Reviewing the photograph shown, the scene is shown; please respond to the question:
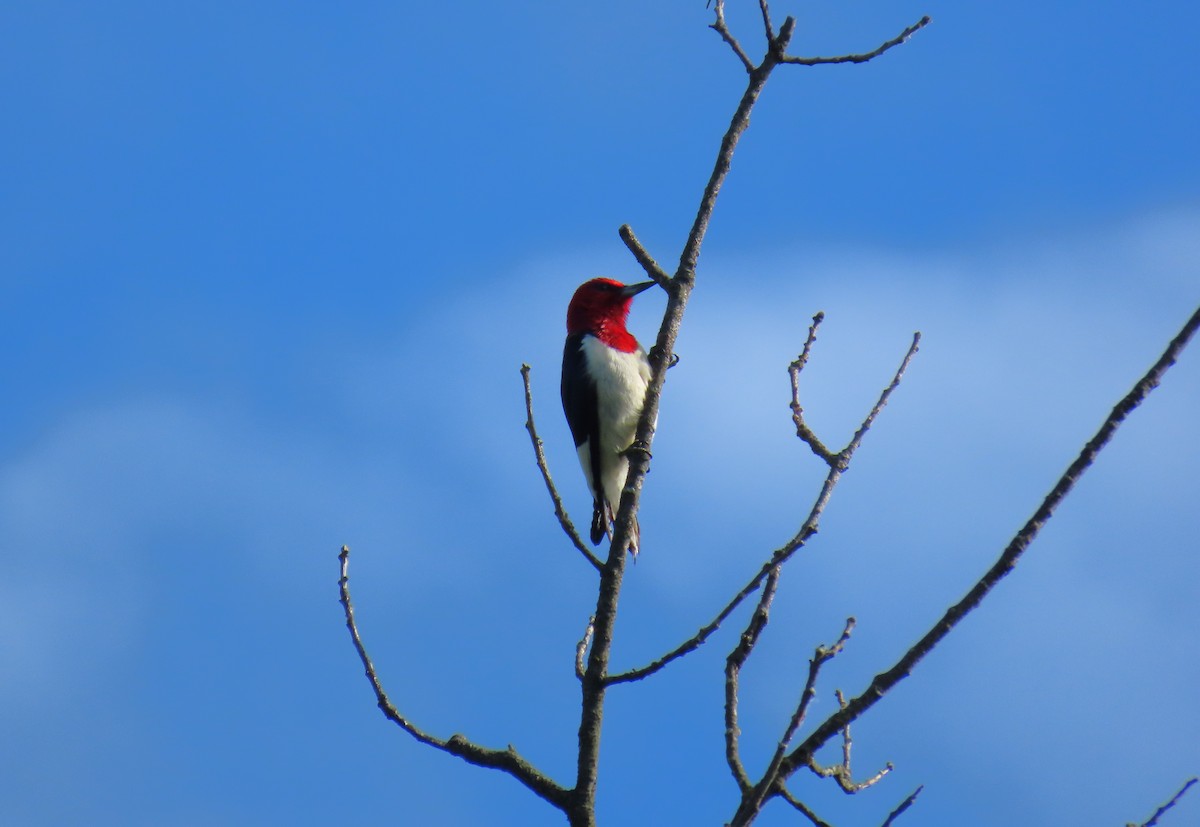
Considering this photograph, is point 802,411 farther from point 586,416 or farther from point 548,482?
point 586,416

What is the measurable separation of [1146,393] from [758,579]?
1117 millimetres

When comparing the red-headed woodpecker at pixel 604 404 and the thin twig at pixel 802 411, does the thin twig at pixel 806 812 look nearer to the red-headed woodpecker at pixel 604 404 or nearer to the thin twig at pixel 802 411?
the thin twig at pixel 802 411

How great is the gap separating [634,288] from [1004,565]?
568 cm

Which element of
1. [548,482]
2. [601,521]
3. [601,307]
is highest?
[601,307]

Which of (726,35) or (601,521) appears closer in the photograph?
(726,35)

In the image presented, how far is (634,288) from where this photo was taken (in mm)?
8555

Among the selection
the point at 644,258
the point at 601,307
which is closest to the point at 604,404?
the point at 601,307

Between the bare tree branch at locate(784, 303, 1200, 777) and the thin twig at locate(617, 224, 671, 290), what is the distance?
6.11ft

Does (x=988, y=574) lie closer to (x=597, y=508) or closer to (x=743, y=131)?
(x=743, y=131)

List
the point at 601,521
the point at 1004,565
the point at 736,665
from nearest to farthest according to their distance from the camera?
the point at 1004,565 → the point at 736,665 → the point at 601,521

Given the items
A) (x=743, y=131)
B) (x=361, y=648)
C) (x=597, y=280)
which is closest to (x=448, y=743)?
(x=361, y=648)

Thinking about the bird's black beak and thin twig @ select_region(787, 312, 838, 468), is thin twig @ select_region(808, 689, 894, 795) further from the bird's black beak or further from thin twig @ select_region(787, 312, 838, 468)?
the bird's black beak

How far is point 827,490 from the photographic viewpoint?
3.78m

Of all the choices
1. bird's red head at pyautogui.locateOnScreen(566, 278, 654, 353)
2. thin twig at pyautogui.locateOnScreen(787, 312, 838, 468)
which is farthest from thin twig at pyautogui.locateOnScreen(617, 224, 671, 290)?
bird's red head at pyautogui.locateOnScreen(566, 278, 654, 353)
